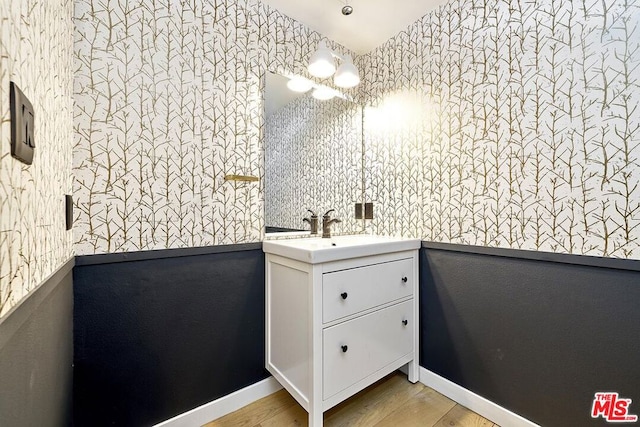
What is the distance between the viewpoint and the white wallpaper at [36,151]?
458 millimetres

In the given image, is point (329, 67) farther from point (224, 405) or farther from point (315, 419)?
point (224, 405)

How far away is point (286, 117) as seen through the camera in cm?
175

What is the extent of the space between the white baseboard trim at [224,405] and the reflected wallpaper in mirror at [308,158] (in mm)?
898

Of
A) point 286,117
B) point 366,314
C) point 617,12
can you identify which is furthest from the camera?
point 286,117

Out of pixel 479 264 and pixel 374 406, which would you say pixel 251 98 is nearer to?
pixel 479 264

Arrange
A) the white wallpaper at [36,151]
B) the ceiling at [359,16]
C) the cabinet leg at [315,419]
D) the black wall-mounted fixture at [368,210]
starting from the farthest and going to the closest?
the black wall-mounted fixture at [368,210] < the ceiling at [359,16] < the cabinet leg at [315,419] < the white wallpaper at [36,151]

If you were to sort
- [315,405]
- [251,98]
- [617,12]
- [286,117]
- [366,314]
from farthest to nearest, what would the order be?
1. [286,117]
2. [251,98]
3. [366,314]
4. [315,405]
5. [617,12]

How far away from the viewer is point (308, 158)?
6.27 ft

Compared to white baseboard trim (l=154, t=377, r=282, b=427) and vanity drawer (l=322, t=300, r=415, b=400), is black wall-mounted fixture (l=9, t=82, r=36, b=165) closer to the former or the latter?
vanity drawer (l=322, t=300, r=415, b=400)

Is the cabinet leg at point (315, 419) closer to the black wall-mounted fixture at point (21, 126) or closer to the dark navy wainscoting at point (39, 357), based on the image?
the dark navy wainscoting at point (39, 357)

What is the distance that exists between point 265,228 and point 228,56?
96 centimetres

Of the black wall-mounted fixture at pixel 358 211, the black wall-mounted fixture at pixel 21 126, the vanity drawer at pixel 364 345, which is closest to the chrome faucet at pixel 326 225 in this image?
the black wall-mounted fixture at pixel 358 211

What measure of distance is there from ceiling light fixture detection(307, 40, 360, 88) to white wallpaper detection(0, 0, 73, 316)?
1110 mm

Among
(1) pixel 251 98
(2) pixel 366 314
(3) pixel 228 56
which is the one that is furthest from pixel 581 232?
(3) pixel 228 56
